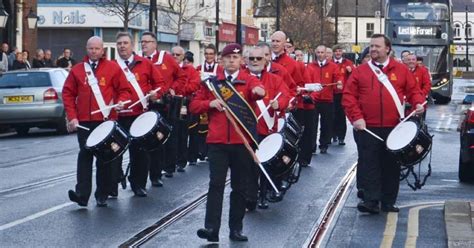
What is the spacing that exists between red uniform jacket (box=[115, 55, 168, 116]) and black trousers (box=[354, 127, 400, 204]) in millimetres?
2861

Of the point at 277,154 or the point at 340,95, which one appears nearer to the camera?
the point at 277,154

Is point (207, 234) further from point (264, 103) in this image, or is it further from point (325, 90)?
point (325, 90)

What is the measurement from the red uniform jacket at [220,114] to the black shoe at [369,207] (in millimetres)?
2452

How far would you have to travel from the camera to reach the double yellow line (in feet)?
34.0

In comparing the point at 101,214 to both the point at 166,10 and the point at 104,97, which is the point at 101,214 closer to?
the point at 104,97

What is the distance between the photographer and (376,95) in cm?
1226

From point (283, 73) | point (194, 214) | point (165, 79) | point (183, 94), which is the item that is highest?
point (283, 73)

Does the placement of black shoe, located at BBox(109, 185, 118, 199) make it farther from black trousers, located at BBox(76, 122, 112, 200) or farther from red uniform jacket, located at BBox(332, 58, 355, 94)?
red uniform jacket, located at BBox(332, 58, 355, 94)

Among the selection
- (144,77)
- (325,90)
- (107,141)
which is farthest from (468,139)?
(325,90)

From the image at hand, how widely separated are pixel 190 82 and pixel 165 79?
0.37 m

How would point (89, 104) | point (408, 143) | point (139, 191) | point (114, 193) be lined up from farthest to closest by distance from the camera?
point (139, 191)
point (114, 193)
point (89, 104)
point (408, 143)

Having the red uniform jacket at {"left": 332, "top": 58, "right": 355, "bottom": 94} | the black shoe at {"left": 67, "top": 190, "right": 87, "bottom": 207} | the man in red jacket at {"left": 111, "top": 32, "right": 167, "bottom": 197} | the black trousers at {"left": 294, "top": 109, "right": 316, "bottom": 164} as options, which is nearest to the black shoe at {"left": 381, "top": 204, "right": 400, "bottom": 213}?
the man in red jacket at {"left": 111, "top": 32, "right": 167, "bottom": 197}

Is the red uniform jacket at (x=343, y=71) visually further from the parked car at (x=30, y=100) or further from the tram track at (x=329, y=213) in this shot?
the parked car at (x=30, y=100)

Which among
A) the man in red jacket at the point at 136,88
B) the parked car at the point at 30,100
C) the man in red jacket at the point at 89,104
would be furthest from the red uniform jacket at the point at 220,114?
the parked car at the point at 30,100
